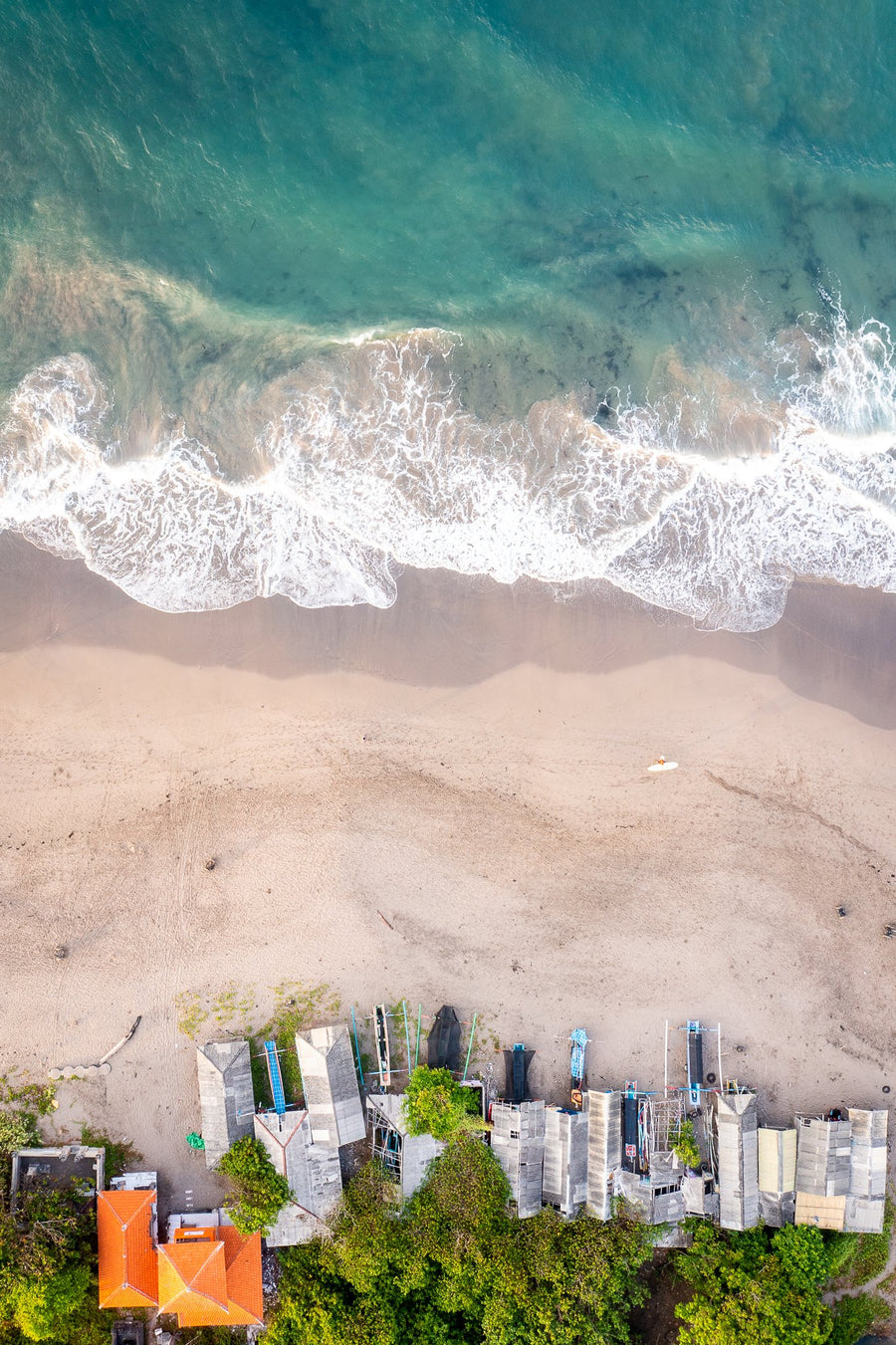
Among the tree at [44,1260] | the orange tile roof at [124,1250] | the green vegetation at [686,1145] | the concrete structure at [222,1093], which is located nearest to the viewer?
the tree at [44,1260]

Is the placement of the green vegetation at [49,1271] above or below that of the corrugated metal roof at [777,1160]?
below

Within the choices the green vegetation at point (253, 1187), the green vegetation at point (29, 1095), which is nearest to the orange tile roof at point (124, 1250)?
the green vegetation at point (253, 1187)

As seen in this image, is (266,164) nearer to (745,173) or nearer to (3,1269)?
(745,173)

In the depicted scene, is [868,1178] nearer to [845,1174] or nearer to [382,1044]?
[845,1174]

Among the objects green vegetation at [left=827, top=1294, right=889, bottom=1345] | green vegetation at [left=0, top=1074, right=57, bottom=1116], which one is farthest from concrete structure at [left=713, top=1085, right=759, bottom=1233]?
green vegetation at [left=0, top=1074, right=57, bottom=1116]

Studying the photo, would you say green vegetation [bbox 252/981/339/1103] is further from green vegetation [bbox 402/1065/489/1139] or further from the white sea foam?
the white sea foam

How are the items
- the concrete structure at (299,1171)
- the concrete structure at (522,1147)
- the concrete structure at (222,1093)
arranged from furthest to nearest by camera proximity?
the concrete structure at (522,1147) < the concrete structure at (299,1171) < the concrete structure at (222,1093)

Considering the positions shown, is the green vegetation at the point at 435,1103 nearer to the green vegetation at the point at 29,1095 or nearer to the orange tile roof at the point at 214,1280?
the orange tile roof at the point at 214,1280
